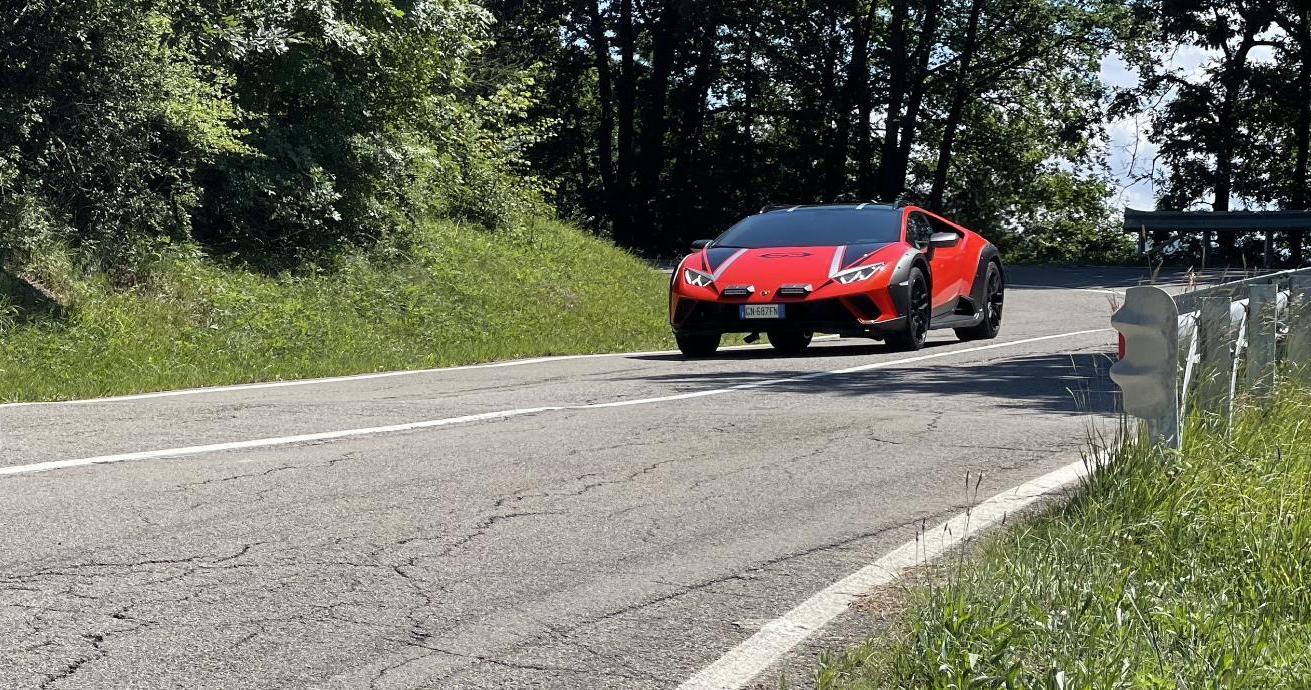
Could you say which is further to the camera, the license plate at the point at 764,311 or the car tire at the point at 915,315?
the car tire at the point at 915,315

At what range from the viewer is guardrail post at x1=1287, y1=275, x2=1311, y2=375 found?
8.83 metres

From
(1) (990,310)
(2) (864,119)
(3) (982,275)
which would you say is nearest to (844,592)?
(3) (982,275)

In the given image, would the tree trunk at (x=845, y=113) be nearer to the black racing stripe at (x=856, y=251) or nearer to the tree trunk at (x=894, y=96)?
the tree trunk at (x=894, y=96)

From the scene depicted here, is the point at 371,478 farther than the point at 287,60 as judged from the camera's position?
No

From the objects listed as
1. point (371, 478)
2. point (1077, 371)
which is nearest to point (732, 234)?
point (1077, 371)

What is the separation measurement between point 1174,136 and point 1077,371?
3347 centimetres

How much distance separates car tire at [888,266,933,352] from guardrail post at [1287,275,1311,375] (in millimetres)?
5407

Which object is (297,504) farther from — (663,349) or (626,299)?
(626,299)

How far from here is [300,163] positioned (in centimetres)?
1861

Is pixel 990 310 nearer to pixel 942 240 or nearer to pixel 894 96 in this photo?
pixel 942 240

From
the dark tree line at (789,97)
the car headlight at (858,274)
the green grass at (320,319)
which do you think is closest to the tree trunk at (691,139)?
the dark tree line at (789,97)

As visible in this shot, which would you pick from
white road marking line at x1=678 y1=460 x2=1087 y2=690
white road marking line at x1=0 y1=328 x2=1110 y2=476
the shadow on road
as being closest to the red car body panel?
the shadow on road

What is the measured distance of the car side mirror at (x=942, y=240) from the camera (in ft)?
49.5

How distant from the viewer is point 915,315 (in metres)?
14.6
